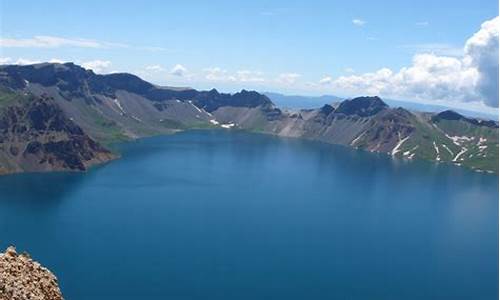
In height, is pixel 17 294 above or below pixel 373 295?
above

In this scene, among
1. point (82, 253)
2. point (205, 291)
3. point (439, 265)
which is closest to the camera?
point (205, 291)

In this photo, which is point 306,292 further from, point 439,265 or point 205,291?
point 439,265

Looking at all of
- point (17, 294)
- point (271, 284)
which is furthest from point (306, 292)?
point (17, 294)

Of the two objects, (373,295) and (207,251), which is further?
(207,251)

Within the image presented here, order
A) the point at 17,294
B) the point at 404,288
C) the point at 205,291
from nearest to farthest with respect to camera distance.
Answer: the point at 17,294 < the point at 205,291 < the point at 404,288

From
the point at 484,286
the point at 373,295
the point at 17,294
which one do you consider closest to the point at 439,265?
the point at 484,286

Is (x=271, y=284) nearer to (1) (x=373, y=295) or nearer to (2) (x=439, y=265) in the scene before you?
(1) (x=373, y=295)
